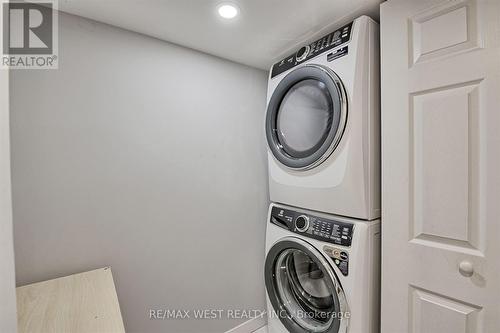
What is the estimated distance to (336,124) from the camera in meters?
1.19

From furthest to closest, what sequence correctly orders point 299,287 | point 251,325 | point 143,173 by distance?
1. point 251,325
2. point 299,287
3. point 143,173

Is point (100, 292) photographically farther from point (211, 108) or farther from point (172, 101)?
point (211, 108)

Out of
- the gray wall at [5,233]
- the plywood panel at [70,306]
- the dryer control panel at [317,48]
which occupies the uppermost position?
the dryer control panel at [317,48]

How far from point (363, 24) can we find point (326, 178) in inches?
31.5

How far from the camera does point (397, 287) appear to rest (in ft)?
3.52

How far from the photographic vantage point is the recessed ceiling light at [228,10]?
116 centimetres

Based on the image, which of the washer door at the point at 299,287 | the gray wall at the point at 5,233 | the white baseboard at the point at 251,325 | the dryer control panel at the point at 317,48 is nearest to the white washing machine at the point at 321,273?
the washer door at the point at 299,287

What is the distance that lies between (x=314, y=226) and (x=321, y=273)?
1.15 ft

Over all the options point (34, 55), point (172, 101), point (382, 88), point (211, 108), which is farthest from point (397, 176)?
point (34, 55)

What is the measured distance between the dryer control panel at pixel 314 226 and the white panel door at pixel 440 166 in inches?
7.3

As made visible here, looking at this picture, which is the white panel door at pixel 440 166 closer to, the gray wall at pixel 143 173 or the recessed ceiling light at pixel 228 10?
the recessed ceiling light at pixel 228 10

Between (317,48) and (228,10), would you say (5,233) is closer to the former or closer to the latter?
(228,10)

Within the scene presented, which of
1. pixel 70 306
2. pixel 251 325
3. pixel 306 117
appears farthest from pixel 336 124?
pixel 251 325

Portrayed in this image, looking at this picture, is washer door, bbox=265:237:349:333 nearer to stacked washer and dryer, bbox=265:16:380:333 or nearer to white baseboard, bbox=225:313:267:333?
stacked washer and dryer, bbox=265:16:380:333
